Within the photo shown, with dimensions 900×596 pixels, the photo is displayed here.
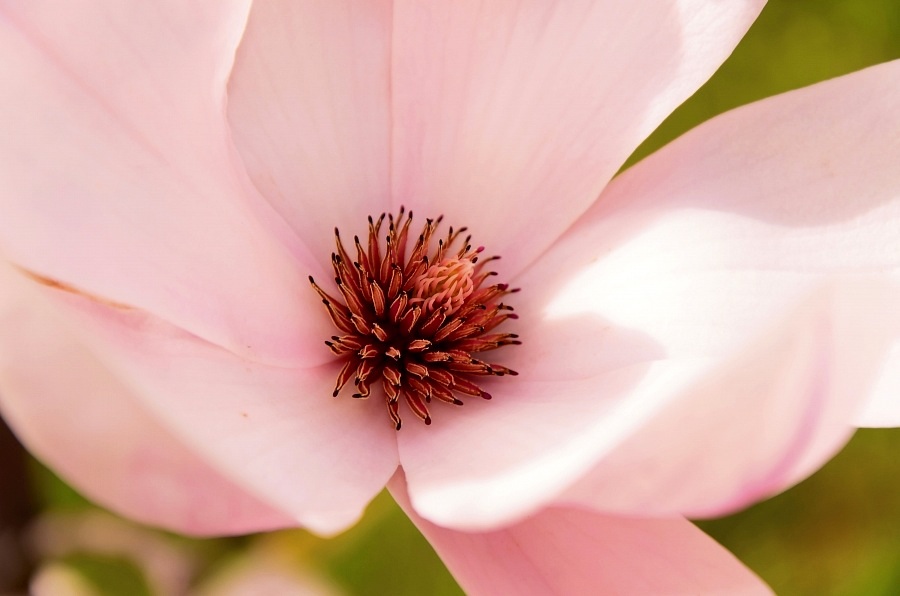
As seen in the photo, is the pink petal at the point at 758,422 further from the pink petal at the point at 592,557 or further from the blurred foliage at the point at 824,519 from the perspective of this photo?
the blurred foliage at the point at 824,519

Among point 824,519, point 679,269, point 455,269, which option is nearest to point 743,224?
point 679,269

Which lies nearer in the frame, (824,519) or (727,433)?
(727,433)

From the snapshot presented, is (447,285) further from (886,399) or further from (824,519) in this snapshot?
(824,519)

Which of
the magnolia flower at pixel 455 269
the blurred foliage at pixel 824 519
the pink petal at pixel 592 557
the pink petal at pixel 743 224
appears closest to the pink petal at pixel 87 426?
the magnolia flower at pixel 455 269

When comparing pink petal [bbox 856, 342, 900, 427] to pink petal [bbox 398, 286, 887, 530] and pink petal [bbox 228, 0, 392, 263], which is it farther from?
pink petal [bbox 228, 0, 392, 263]

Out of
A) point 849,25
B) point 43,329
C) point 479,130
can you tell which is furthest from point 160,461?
point 849,25
